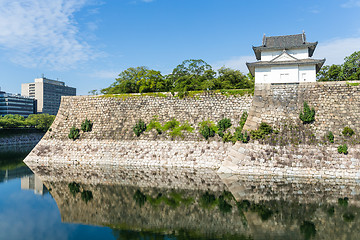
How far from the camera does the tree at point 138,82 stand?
4203 cm

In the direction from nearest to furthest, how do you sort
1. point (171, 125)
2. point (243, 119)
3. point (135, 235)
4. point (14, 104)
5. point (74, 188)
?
point (135, 235), point (74, 188), point (243, 119), point (171, 125), point (14, 104)

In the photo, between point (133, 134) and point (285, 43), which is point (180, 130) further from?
point (285, 43)

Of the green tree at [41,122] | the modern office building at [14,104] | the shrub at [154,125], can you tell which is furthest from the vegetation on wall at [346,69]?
the modern office building at [14,104]

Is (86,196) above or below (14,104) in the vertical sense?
below

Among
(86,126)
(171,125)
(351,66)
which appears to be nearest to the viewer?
(171,125)

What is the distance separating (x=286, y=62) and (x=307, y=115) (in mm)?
7268

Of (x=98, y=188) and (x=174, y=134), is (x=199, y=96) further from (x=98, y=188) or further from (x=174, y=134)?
(x=98, y=188)

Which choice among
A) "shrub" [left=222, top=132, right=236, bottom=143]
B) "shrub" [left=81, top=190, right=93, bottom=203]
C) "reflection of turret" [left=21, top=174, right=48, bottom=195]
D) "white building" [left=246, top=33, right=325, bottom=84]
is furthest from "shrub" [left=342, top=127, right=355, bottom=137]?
"reflection of turret" [left=21, top=174, right=48, bottom=195]

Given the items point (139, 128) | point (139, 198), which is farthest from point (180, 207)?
point (139, 128)

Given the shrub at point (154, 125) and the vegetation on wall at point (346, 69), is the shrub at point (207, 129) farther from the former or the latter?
the vegetation on wall at point (346, 69)

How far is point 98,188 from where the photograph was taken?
21312mm

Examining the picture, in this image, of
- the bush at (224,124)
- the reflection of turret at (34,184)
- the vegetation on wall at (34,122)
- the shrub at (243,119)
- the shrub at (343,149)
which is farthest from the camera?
the vegetation on wall at (34,122)

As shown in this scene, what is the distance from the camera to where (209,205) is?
1677cm

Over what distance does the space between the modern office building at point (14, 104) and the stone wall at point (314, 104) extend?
113 meters
